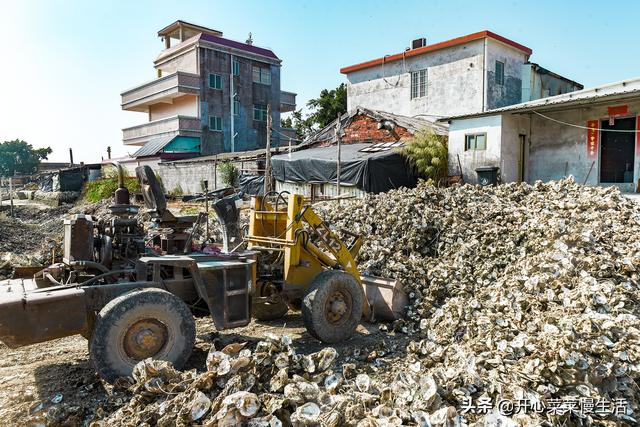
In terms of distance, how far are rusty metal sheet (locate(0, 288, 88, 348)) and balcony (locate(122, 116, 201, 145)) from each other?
25.8m

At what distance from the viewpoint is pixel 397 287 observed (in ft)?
21.0

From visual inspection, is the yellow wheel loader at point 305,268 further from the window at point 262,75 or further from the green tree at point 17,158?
the green tree at point 17,158

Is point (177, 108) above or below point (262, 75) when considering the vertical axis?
below

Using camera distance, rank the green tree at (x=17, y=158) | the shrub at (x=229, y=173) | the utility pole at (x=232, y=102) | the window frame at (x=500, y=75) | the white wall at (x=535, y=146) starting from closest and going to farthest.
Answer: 1. the white wall at (x=535, y=146)
2. the window frame at (x=500, y=75)
3. the shrub at (x=229, y=173)
4. the utility pole at (x=232, y=102)
5. the green tree at (x=17, y=158)

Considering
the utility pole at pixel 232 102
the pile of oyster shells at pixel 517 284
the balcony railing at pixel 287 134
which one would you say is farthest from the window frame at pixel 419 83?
the utility pole at pixel 232 102

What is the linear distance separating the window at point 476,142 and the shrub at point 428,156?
0.86m

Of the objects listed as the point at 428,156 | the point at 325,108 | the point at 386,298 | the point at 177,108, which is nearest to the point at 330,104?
the point at 325,108

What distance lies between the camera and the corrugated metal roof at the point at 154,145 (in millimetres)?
27953

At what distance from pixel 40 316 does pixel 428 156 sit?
42.6ft

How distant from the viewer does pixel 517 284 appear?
556 centimetres

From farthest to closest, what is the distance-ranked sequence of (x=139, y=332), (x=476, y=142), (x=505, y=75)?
(x=505, y=75), (x=476, y=142), (x=139, y=332)

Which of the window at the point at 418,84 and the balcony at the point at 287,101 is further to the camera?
the balcony at the point at 287,101

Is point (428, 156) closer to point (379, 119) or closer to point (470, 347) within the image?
→ point (379, 119)

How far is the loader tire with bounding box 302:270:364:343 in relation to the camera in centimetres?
527
